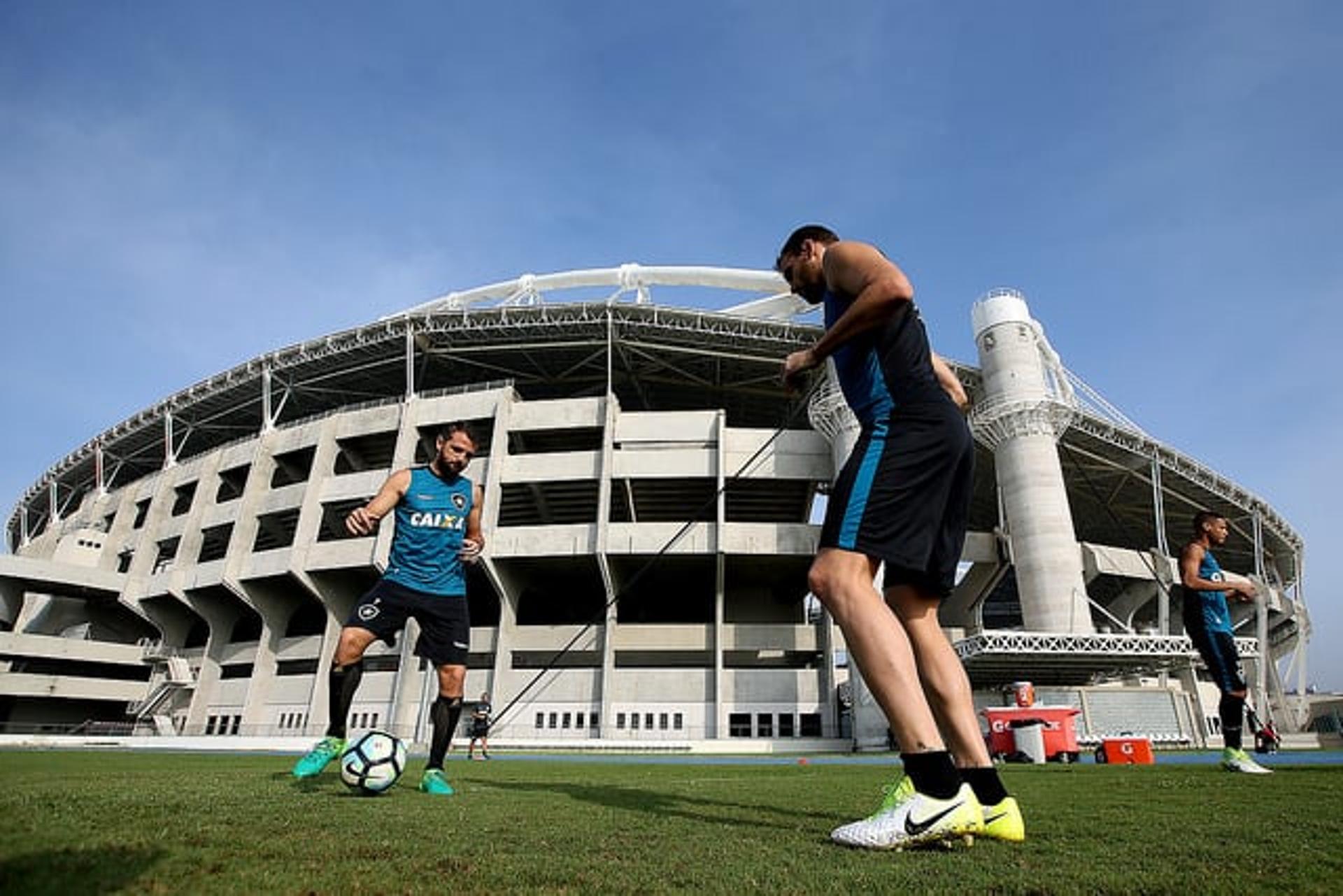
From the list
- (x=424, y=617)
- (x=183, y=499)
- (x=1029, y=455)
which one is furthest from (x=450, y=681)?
(x=183, y=499)

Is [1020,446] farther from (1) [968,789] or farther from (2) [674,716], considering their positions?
(1) [968,789]

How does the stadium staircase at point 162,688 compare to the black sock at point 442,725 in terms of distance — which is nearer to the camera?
the black sock at point 442,725

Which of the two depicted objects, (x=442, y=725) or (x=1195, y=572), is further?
(x=1195, y=572)

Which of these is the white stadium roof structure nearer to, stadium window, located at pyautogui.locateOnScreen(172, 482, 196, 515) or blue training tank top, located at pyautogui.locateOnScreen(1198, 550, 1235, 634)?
stadium window, located at pyautogui.locateOnScreen(172, 482, 196, 515)

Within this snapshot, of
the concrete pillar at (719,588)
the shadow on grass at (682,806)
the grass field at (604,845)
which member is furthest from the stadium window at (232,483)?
the grass field at (604,845)

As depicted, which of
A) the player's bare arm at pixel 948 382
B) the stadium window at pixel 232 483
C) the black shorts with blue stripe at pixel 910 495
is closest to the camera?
the black shorts with blue stripe at pixel 910 495

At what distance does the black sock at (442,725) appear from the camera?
5219 millimetres

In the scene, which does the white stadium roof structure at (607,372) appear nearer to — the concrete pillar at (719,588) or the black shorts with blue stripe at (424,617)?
the concrete pillar at (719,588)

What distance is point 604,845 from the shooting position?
2.68 metres

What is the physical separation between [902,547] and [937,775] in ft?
2.66

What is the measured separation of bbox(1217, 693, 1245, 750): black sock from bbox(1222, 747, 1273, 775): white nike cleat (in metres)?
0.05

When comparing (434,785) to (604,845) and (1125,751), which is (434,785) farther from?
(1125,751)

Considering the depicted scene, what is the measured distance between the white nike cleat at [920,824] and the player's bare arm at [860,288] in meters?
1.71

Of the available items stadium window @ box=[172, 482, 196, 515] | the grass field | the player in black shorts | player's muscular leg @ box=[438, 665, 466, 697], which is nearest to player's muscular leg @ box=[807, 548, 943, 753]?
the player in black shorts
